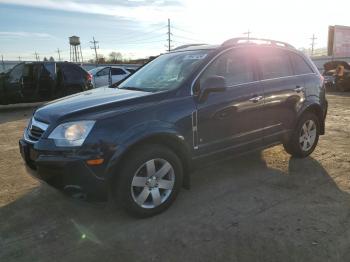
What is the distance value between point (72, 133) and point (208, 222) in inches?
63.3

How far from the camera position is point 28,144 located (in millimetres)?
3863

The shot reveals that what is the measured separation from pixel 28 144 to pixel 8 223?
2.77 ft

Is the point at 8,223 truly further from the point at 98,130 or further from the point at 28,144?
the point at 98,130

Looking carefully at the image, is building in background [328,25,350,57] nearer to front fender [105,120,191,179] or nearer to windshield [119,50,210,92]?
windshield [119,50,210,92]

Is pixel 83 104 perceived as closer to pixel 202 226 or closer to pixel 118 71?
pixel 202 226

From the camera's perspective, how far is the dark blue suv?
3.53 metres

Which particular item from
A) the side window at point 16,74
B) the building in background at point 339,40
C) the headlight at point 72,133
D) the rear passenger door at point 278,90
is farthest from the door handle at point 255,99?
the building in background at point 339,40

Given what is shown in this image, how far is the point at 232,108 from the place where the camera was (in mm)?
4527

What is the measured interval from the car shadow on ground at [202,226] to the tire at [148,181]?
150mm

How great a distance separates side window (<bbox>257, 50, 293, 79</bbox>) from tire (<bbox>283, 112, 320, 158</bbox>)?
0.79 metres

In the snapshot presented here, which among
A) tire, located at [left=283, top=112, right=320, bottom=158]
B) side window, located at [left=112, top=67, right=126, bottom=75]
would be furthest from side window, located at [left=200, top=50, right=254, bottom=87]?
side window, located at [left=112, top=67, right=126, bottom=75]

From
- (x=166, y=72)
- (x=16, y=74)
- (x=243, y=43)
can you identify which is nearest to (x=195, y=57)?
(x=166, y=72)

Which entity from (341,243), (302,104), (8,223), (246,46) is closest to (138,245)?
(8,223)

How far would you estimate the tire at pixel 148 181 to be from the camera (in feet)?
12.0
